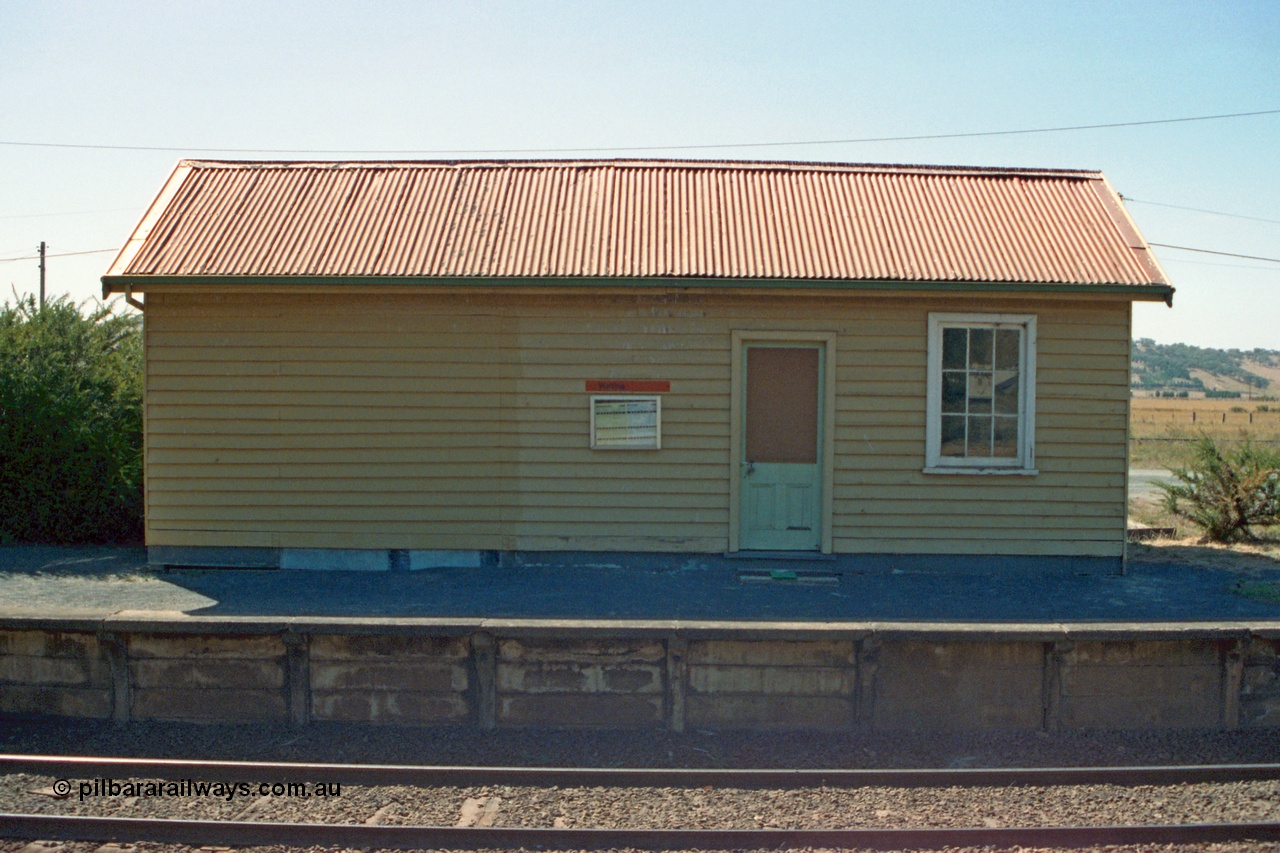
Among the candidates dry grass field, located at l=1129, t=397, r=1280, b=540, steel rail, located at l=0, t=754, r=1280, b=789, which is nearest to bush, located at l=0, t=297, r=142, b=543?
steel rail, located at l=0, t=754, r=1280, b=789

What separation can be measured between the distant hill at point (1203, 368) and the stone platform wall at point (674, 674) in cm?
13544

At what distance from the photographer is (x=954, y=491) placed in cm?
1005

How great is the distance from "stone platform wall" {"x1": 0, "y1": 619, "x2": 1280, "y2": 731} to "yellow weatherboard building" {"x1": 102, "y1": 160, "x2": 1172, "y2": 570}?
3.44m

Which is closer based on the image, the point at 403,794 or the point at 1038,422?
the point at 403,794

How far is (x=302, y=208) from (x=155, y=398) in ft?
8.23

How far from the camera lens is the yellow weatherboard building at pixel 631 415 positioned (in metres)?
10.0

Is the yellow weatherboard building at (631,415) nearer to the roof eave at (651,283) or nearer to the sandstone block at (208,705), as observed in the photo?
the roof eave at (651,283)

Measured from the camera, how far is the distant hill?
139m

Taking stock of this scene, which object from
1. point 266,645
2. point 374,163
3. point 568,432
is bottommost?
point 266,645

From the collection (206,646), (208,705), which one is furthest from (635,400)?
(208,705)

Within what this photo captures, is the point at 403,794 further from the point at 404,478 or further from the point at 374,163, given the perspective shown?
the point at 374,163

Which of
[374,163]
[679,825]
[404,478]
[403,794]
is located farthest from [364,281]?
[679,825]

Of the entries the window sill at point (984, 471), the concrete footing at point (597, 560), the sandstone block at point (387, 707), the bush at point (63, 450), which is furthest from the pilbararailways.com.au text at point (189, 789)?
the bush at point (63, 450)

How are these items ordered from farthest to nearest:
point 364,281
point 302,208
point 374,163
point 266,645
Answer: point 374,163 → point 302,208 → point 364,281 → point 266,645
